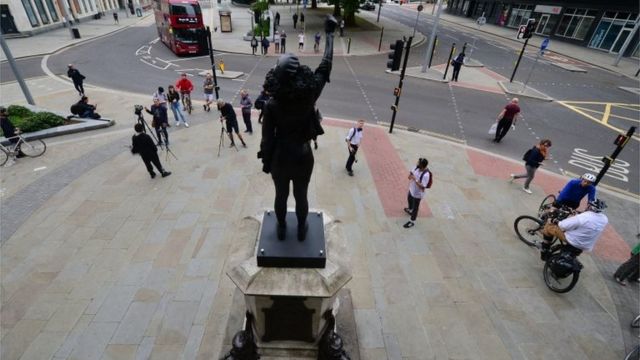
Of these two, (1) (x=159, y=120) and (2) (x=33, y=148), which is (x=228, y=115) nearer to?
(1) (x=159, y=120)

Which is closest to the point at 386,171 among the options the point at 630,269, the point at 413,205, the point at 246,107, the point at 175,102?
the point at 413,205

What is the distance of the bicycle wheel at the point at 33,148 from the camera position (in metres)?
10.3

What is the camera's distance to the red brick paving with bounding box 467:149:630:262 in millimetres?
7516

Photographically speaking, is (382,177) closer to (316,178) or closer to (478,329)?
(316,178)

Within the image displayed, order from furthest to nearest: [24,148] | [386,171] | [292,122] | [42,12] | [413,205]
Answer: [42,12] < [24,148] < [386,171] < [413,205] < [292,122]

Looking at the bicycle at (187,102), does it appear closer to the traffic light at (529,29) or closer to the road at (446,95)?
the road at (446,95)

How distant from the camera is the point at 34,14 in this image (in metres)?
29.0

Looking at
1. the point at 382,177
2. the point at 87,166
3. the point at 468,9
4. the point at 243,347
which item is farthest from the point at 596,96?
the point at 468,9

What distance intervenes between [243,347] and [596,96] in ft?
81.8

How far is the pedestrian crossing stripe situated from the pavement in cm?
861

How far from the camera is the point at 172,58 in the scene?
23.1 m

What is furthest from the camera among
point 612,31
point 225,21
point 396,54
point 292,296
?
point 225,21

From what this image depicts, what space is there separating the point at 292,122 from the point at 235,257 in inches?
75.0

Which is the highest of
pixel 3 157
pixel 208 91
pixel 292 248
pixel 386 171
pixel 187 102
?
pixel 292 248
